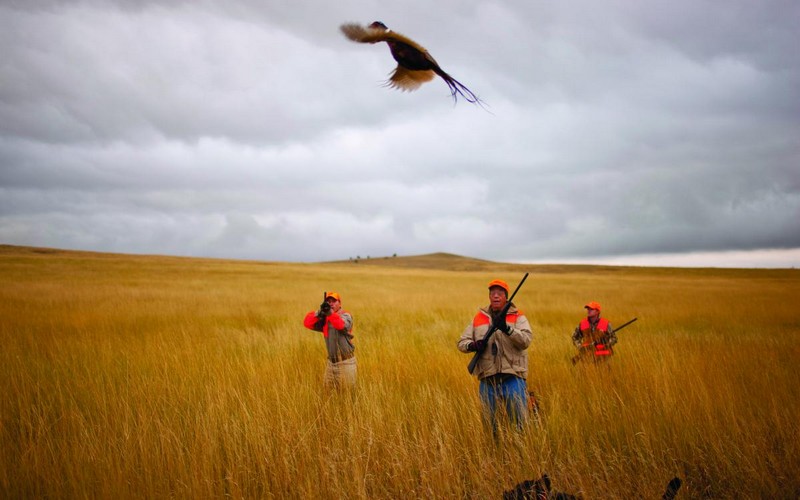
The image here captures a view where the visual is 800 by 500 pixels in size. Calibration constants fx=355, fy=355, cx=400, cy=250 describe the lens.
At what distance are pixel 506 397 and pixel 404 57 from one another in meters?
3.40

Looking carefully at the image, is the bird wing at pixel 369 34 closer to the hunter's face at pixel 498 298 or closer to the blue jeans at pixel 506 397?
the hunter's face at pixel 498 298

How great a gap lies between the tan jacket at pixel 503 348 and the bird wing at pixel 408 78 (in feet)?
8.53

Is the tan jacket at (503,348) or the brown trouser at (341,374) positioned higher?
the tan jacket at (503,348)

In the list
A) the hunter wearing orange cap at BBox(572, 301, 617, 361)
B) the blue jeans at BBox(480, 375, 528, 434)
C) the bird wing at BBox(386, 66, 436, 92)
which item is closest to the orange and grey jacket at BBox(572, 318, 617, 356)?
the hunter wearing orange cap at BBox(572, 301, 617, 361)

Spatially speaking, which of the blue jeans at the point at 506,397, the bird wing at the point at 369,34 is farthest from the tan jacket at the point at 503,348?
the bird wing at the point at 369,34

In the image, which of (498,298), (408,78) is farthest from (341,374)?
(408,78)

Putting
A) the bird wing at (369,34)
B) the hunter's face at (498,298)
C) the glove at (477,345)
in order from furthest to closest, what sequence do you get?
the hunter's face at (498,298) → the glove at (477,345) → the bird wing at (369,34)

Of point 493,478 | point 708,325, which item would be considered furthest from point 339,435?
point 708,325

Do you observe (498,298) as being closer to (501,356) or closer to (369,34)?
(501,356)

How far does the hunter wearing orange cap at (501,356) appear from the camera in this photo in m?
3.65

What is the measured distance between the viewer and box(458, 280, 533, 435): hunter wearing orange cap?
365 centimetres

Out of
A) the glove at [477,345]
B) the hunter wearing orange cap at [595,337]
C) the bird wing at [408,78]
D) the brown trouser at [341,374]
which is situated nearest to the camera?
the bird wing at [408,78]

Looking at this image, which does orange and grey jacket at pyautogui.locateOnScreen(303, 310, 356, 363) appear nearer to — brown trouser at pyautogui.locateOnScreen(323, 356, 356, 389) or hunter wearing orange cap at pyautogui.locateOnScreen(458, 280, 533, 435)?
brown trouser at pyautogui.locateOnScreen(323, 356, 356, 389)

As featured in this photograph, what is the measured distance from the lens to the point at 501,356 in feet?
12.4
